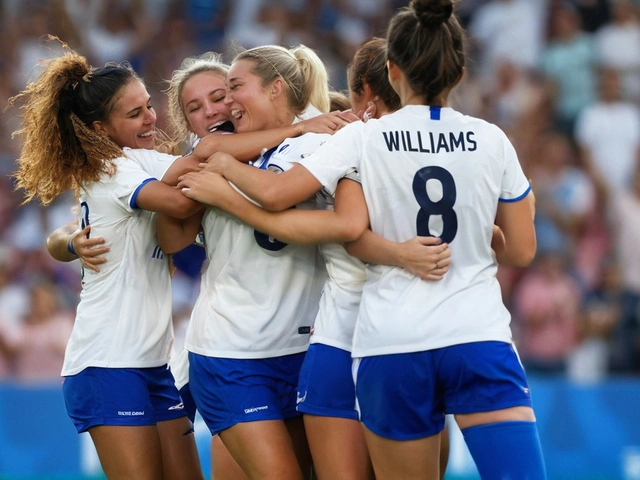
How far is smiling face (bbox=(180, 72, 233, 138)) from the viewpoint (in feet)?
14.8

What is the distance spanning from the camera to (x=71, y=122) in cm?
430

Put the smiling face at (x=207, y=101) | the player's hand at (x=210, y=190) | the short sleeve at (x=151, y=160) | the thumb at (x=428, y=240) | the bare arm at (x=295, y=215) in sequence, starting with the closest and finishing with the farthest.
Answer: the thumb at (x=428, y=240), the bare arm at (x=295, y=215), the player's hand at (x=210, y=190), the short sleeve at (x=151, y=160), the smiling face at (x=207, y=101)

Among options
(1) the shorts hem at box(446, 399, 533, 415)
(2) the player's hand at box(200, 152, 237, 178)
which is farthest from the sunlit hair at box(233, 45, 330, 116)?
(1) the shorts hem at box(446, 399, 533, 415)


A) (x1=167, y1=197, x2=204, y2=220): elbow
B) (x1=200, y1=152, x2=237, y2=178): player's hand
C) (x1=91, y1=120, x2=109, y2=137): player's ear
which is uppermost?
(x1=91, y1=120, x2=109, y2=137): player's ear

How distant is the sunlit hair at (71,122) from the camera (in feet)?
14.0

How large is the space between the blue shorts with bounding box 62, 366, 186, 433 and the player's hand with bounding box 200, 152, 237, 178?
97cm

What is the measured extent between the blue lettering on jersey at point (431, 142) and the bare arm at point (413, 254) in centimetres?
32

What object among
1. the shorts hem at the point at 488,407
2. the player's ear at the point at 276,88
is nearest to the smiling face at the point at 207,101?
the player's ear at the point at 276,88

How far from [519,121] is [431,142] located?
7.08m

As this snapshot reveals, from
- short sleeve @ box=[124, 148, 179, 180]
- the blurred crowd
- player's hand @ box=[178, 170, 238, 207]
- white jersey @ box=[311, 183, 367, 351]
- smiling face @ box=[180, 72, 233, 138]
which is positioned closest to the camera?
player's hand @ box=[178, 170, 238, 207]

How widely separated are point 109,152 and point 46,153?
0.29 metres

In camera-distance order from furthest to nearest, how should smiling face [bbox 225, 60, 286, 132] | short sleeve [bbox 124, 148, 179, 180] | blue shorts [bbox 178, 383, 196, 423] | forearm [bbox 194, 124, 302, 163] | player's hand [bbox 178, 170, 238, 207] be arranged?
blue shorts [bbox 178, 383, 196, 423]
short sleeve [bbox 124, 148, 179, 180]
smiling face [bbox 225, 60, 286, 132]
forearm [bbox 194, 124, 302, 163]
player's hand [bbox 178, 170, 238, 207]

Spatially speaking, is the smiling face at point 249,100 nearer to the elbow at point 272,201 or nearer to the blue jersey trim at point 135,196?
the blue jersey trim at point 135,196

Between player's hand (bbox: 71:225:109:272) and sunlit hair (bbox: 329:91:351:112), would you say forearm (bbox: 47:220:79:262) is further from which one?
sunlit hair (bbox: 329:91:351:112)
